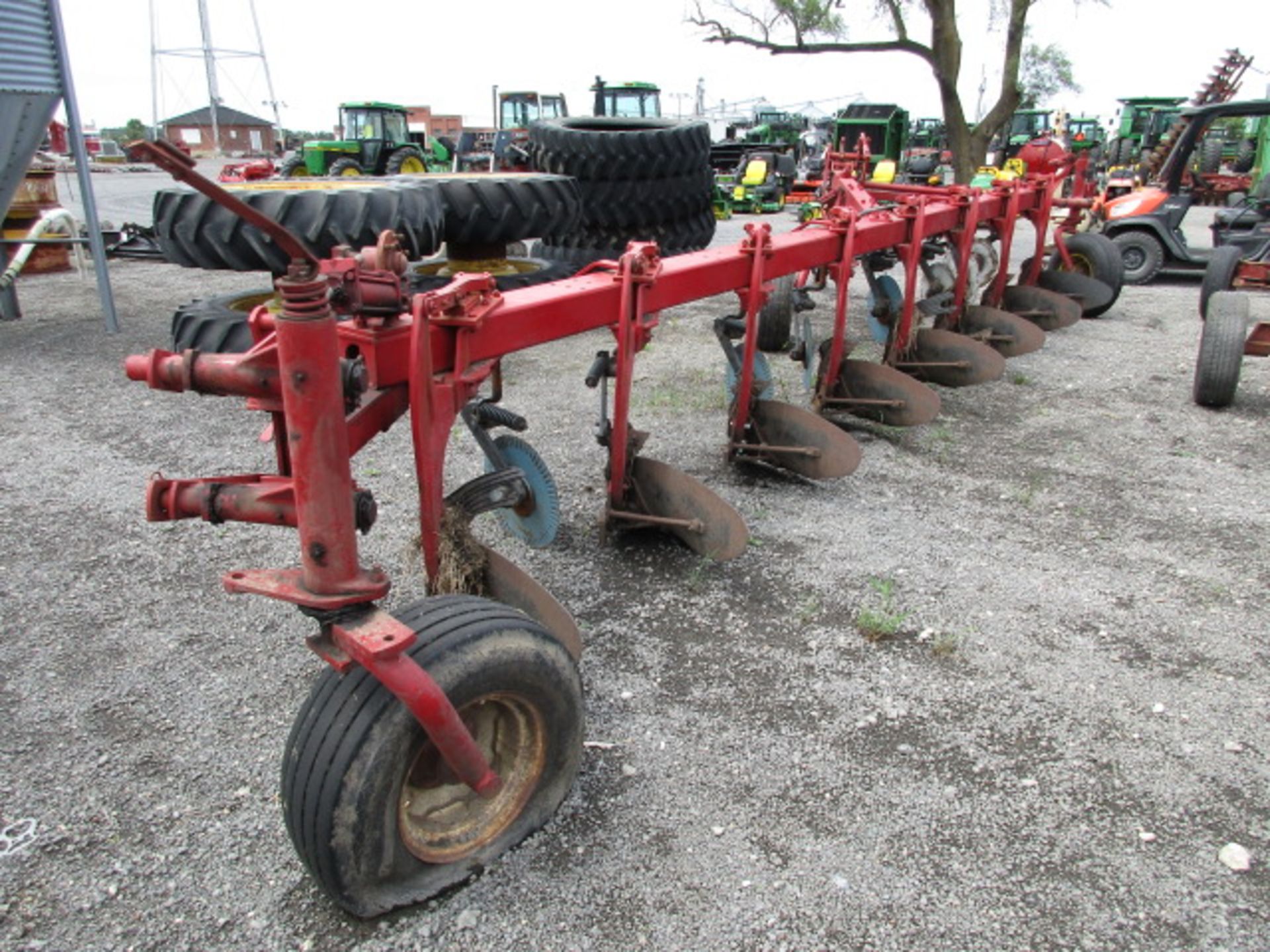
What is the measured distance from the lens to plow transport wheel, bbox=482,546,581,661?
243 centimetres

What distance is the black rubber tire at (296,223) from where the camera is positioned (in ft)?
12.3

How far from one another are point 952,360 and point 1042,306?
2.09 m

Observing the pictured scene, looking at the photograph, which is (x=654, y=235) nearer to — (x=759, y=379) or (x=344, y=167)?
(x=759, y=379)

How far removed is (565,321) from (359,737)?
1.37 metres

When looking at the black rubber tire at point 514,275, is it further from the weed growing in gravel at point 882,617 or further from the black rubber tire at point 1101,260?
the black rubber tire at point 1101,260

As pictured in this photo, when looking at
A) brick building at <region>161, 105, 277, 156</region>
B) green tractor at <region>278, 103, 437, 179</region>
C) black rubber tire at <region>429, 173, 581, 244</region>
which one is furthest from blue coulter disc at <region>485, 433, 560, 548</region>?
brick building at <region>161, 105, 277, 156</region>

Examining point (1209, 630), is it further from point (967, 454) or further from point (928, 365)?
point (928, 365)

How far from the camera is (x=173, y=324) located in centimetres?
441

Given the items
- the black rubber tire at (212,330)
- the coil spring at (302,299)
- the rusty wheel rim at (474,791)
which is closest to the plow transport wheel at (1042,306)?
the black rubber tire at (212,330)

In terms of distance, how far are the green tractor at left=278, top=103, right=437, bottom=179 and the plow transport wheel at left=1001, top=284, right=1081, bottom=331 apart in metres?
12.1

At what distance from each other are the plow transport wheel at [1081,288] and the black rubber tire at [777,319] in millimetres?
2654

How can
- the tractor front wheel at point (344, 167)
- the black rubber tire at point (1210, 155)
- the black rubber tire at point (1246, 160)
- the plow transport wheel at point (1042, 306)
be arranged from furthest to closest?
1. the black rubber tire at point (1210, 155)
2. the tractor front wheel at point (344, 167)
3. the black rubber tire at point (1246, 160)
4. the plow transport wheel at point (1042, 306)

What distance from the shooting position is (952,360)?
5055mm

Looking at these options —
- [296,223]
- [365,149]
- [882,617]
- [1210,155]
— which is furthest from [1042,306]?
[1210,155]
